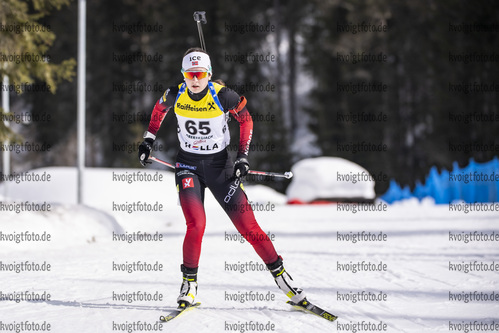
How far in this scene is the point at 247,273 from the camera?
6.97 meters

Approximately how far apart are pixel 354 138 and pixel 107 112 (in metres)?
14.6

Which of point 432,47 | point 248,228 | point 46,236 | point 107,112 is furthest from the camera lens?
point 107,112

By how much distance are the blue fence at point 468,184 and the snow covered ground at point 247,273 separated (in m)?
2.89

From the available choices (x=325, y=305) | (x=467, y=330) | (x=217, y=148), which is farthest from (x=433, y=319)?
(x=217, y=148)

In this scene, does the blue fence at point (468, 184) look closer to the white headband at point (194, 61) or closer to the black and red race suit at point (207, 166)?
the black and red race suit at point (207, 166)

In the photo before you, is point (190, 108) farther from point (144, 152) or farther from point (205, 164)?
point (144, 152)

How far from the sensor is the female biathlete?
5078 mm

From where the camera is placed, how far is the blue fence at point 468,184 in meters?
15.9

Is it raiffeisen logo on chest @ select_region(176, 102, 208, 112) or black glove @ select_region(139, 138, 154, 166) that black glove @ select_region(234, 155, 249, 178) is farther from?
black glove @ select_region(139, 138, 154, 166)

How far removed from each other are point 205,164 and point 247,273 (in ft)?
7.12

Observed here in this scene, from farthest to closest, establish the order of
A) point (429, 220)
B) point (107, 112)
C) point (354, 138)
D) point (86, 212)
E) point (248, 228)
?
point (107, 112)
point (354, 138)
point (429, 220)
point (86, 212)
point (248, 228)

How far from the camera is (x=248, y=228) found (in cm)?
509

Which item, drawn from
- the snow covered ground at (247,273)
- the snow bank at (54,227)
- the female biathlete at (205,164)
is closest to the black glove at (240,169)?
the female biathlete at (205,164)

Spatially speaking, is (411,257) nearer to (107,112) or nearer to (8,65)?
(8,65)
